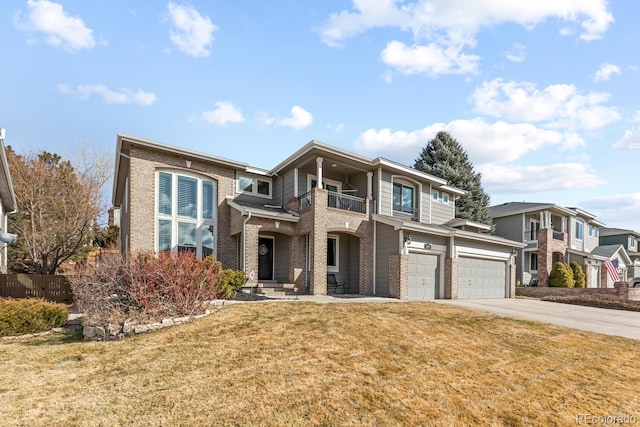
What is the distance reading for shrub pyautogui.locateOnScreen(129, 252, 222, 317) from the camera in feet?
28.8

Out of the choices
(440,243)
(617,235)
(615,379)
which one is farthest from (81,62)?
(617,235)

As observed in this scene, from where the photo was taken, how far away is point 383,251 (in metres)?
16.7

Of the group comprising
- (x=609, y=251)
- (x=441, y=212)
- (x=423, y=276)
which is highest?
(x=441, y=212)

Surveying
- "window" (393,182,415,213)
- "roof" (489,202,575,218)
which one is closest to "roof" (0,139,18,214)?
"window" (393,182,415,213)

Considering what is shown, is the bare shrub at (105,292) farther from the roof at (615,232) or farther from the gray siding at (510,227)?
the roof at (615,232)

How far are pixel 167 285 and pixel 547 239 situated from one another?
2684cm

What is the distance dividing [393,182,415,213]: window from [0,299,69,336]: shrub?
1478 cm

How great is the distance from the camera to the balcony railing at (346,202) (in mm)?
16927

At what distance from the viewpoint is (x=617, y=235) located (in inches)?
1535

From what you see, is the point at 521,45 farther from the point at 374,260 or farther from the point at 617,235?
the point at 617,235

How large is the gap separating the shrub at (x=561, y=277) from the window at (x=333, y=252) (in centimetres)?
1725

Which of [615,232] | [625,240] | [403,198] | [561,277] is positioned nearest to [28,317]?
[403,198]

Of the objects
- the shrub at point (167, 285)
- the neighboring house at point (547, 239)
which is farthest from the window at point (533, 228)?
the shrub at point (167, 285)

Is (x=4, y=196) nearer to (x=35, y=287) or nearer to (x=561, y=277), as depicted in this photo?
(x=35, y=287)
